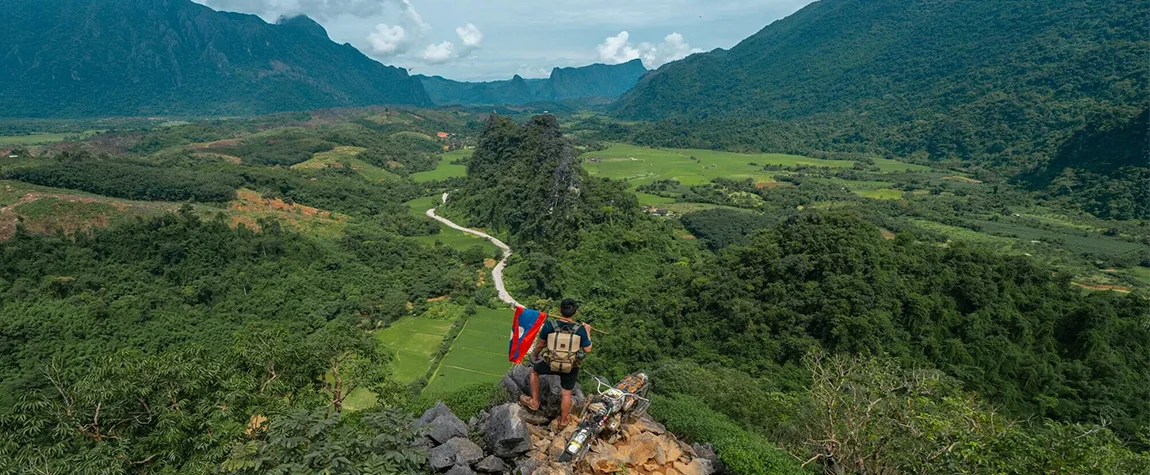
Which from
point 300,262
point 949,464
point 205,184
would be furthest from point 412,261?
Answer: point 949,464

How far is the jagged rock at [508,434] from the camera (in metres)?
9.69

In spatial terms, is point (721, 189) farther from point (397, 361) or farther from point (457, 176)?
point (397, 361)

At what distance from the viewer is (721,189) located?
84938 mm

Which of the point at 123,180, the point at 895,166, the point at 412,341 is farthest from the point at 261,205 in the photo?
the point at 895,166

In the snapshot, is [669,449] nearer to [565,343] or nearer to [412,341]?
[565,343]

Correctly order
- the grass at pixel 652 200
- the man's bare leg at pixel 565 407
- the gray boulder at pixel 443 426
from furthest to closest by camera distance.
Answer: the grass at pixel 652 200 → the gray boulder at pixel 443 426 → the man's bare leg at pixel 565 407

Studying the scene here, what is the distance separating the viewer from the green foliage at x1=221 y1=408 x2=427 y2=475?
647cm

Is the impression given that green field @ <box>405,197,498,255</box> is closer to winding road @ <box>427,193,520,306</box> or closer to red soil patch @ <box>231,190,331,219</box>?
winding road @ <box>427,193,520,306</box>

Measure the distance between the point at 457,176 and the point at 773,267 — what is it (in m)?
80.9

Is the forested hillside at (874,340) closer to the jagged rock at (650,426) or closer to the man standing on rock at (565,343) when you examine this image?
the jagged rock at (650,426)

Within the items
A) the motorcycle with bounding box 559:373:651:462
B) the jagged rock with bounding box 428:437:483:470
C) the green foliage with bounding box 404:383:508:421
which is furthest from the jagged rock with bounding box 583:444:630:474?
the green foliage with bounding box 404:383:508:421

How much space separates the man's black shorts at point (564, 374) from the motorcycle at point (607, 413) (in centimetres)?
43

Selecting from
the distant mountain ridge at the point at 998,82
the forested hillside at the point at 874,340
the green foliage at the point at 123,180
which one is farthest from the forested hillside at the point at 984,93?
the green foliage at the point at 123,180

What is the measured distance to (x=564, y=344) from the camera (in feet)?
30.8
